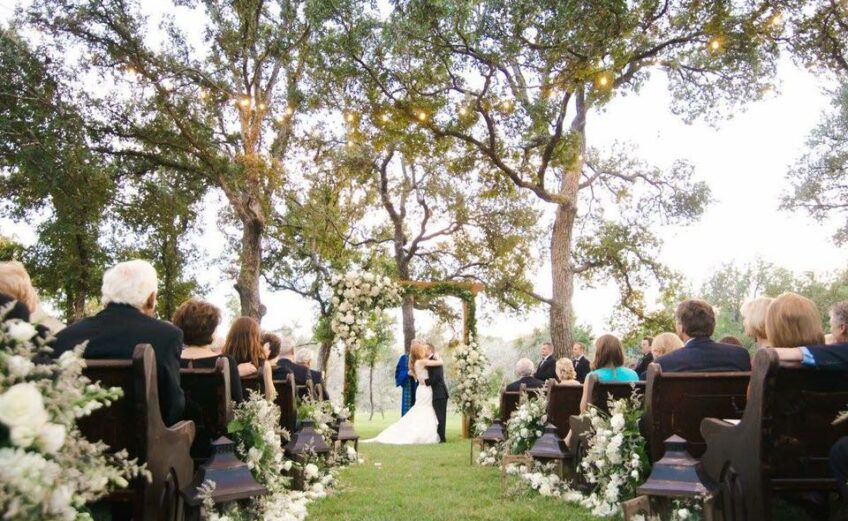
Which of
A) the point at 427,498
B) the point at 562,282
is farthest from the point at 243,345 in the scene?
the point at 562,282

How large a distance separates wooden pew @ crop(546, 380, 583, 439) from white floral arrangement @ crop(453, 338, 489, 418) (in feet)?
28.3

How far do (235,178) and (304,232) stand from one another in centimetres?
799

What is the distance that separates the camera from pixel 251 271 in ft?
58.2

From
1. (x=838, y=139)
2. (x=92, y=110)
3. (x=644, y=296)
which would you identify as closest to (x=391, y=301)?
(x=92, y=110)

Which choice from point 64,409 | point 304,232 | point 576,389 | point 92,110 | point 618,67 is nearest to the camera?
point 64,409

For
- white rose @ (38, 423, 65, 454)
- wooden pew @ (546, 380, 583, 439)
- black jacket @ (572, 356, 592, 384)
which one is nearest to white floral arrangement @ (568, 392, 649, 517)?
wooden pew @ (546, 380, 583, 439)

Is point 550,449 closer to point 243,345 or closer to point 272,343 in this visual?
point 243,345

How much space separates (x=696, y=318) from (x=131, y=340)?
12.3 ft

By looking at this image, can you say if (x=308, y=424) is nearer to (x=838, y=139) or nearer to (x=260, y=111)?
(x=260, y=111)

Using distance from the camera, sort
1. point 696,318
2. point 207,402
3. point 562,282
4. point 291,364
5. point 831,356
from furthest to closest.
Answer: point 562,282, point 291,364, point 696,318, point 207,402, point 831,356

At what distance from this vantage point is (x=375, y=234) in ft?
95.5

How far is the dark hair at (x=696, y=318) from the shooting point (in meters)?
5.08

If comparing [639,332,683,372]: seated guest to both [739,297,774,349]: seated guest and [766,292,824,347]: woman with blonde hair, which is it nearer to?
[739,297,774,349]: seated guest

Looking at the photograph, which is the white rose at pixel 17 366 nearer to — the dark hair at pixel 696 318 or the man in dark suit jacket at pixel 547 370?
the dark hair at pixel 696 318
